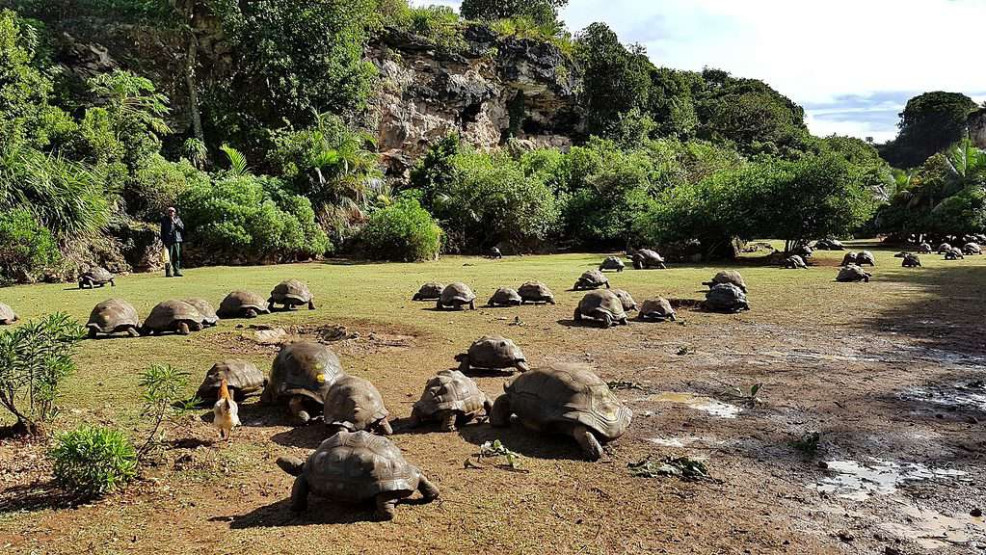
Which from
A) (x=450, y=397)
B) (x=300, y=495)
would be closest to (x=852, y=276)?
(x=450, y=397)

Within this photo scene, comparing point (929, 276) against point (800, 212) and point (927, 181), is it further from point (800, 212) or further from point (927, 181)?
point (927, 181)

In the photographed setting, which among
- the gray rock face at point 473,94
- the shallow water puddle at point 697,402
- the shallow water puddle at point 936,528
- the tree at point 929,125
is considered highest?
the tree at point 929,125

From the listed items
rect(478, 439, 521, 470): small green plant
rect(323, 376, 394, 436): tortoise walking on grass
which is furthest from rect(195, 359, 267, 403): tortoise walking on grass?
rect(478, 439, 521, 470): small green plant

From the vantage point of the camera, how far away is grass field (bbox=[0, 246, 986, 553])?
354 centimetres

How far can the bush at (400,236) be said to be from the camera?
23.3m

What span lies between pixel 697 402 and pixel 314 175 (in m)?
22.3

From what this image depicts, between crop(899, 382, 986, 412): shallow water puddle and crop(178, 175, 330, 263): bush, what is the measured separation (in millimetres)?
18908

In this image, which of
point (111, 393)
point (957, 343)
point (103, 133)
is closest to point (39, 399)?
point (111, 393)

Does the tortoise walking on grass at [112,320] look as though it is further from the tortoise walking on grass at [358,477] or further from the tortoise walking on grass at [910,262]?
the tortoise walking on grass at [910,262]

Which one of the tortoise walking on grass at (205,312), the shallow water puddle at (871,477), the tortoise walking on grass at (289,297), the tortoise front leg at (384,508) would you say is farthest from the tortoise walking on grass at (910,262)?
the tortoise front leg at (384,508)

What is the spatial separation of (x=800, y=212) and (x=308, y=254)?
17101 millimetres

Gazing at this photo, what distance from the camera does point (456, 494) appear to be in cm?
412

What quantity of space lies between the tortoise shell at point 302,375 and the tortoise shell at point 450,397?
2.81 feet

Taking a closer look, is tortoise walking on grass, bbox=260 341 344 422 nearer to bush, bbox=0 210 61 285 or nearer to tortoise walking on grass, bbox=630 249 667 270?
bush, bbox=0 210 61 285
